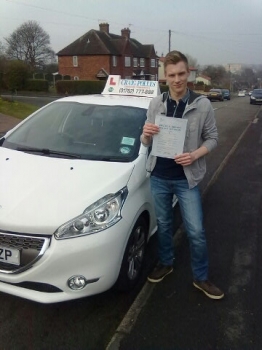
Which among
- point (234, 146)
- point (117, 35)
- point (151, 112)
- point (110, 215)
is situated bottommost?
point (234, 146)

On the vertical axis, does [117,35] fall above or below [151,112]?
above

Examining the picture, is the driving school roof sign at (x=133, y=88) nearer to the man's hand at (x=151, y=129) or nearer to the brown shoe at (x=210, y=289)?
the man's hand at (x=151, y=129)

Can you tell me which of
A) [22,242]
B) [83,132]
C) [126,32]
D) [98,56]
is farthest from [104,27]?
[22,242]

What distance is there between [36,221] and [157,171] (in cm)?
104

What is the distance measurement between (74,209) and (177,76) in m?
1.23

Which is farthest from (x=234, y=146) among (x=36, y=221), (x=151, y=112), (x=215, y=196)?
(x=36, y=221)

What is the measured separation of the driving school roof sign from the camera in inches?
193

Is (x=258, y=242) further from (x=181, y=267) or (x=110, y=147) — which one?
(x=110, y=147)

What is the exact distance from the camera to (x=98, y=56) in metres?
52.9

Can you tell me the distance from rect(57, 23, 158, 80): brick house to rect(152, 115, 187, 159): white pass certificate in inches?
1980

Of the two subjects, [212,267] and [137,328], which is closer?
[137,328]

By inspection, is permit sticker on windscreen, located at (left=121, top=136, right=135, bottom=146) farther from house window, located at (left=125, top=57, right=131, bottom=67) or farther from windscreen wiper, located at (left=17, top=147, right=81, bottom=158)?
house window, located at (left=125, top=57, right=131, bottom=67)

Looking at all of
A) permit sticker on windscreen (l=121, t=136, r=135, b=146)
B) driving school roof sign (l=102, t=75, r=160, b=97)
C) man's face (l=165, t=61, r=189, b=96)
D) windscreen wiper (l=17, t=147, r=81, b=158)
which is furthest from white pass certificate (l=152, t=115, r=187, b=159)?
driving school roof sign (l=102, t=75, r=160, b=97)

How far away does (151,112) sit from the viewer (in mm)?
2904
